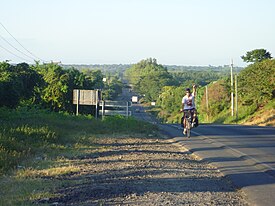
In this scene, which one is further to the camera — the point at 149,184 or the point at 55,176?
the point at 55,176

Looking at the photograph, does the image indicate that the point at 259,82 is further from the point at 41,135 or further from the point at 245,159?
the point at 245,159

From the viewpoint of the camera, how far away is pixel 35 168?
1334 cm

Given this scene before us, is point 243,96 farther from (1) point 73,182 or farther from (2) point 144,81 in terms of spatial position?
(2) point 144,81

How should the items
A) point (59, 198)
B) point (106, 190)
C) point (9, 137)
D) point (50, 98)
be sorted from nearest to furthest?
1. point (59, 198)
2. point (106, 190)
3. point (9, 137)
4. point (50, 98)

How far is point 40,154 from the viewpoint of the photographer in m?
16.3

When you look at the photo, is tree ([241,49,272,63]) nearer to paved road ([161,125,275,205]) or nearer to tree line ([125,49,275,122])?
tree line ([125,49,275,122])

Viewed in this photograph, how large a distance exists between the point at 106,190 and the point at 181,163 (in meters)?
4.90

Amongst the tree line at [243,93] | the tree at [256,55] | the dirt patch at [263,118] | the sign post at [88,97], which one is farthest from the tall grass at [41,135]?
the tree at [256,55]

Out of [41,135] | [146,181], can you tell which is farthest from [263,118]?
[146,181]

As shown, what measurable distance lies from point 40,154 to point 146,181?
569 cm

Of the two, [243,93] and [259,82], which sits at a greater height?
[259,82]

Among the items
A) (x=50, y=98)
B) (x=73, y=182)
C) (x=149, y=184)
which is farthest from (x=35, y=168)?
(x=50, y=98)

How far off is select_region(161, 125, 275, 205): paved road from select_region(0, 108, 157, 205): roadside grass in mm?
3530

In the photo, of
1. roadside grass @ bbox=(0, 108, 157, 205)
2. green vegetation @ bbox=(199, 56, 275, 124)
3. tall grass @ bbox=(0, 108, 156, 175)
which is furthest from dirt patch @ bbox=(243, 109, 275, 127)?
roadside grass @ bbox=(0, 108, 157, 205)
